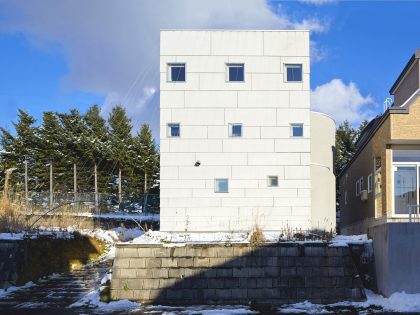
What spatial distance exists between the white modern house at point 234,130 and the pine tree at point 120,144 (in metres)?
24.8

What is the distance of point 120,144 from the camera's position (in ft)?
149

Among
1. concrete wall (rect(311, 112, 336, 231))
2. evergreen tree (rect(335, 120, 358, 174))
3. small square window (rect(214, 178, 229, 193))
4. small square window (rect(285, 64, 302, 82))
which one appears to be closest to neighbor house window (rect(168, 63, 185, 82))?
small square window (rect(285, 64, 302, 82))

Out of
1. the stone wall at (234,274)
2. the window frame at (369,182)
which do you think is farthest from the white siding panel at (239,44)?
the stone wall at (234,274)

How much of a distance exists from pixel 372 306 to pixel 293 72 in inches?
422

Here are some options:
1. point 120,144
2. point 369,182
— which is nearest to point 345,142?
point 120,144

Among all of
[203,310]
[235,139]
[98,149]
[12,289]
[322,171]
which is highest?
[98,149]

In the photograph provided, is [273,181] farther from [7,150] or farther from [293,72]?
[7,150]

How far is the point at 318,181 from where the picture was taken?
73.5ft

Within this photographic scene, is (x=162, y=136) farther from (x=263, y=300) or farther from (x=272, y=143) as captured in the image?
(x=263, y=300)

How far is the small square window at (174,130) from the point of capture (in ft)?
64.0

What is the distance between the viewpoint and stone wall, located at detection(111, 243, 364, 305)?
1225 cm

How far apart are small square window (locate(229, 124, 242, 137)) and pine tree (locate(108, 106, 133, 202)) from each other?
1001 inches

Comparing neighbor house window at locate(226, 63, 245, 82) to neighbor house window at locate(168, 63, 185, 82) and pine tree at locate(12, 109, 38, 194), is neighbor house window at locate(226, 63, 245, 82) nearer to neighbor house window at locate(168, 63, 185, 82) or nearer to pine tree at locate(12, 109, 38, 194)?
neighbor house window at locate(168, 63, 185, 82)

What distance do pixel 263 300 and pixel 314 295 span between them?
1274 millimetres
